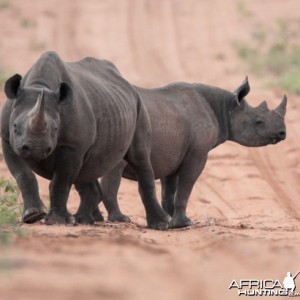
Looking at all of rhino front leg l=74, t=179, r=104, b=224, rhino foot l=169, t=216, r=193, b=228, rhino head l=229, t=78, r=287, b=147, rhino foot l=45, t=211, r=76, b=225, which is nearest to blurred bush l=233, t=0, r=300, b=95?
rhino head l=229, t=78, r=287, b=147

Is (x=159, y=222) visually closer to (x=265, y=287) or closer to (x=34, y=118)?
(x=34, y=118)

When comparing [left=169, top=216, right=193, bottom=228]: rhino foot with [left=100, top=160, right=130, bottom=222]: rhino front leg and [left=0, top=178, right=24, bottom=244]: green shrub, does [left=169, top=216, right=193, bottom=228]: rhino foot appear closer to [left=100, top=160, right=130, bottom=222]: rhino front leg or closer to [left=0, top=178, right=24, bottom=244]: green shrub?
[left=100, top=160, right=130, bottom=222]: rhino front leg

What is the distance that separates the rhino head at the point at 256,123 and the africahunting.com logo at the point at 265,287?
6.27 m

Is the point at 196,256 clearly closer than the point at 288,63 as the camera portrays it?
Yes

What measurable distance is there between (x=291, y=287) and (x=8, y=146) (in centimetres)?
370

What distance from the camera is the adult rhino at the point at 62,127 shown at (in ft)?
29.6

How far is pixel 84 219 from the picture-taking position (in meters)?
11.3

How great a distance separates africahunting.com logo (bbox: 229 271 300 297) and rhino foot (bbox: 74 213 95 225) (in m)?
4.49

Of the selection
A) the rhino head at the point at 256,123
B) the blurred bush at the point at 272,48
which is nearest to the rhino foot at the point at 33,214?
the rhino head at the point at 256,123

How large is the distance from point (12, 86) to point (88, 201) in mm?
2495

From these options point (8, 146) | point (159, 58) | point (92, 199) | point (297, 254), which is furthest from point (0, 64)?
point (297, 254)

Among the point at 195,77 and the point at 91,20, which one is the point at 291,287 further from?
the point at 91,20

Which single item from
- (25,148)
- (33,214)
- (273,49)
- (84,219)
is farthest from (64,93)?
(273,49)

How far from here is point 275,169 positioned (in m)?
16.5
